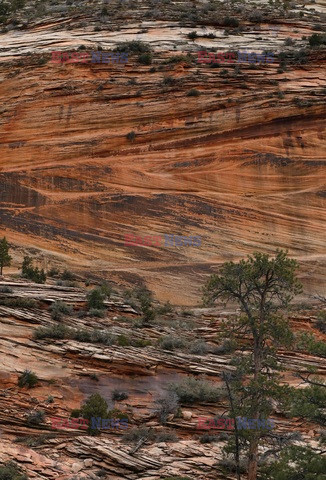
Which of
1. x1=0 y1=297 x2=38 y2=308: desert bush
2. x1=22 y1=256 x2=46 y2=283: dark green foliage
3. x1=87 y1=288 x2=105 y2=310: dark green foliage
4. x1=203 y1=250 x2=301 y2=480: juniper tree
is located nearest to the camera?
x1=203 y1=250 x2=301 y2=480: juniper tree

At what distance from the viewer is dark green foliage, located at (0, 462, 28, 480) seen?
14766 mm

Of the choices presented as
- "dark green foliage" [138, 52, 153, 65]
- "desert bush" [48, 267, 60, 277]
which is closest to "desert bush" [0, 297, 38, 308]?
"desert bush" [48, 267, 60, 277]

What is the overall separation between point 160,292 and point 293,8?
94.8ft

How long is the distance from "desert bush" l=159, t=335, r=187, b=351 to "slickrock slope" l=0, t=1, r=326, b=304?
7172mm

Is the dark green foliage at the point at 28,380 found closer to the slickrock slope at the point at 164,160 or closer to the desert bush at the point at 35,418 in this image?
the desert bush at the point at 35,418

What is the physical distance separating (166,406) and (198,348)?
4.01 metres

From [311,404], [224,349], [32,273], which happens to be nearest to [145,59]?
[32,273]

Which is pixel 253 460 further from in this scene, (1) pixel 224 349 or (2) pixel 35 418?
(1) pixel 224 349

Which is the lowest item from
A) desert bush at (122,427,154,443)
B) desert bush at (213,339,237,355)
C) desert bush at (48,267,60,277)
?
desert bush at (213,339,237,355)

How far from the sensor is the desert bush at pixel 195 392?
19641mm

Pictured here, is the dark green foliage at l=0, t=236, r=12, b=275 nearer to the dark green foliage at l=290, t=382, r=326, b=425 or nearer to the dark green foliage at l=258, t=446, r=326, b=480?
the dark green foliage at l=258, t=446, r=326, b=480

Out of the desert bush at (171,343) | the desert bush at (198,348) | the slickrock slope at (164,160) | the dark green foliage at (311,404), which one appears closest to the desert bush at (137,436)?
the desert bush at (171,343)

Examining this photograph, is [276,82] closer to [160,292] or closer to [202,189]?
[202,189]

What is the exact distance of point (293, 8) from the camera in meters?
50.3
